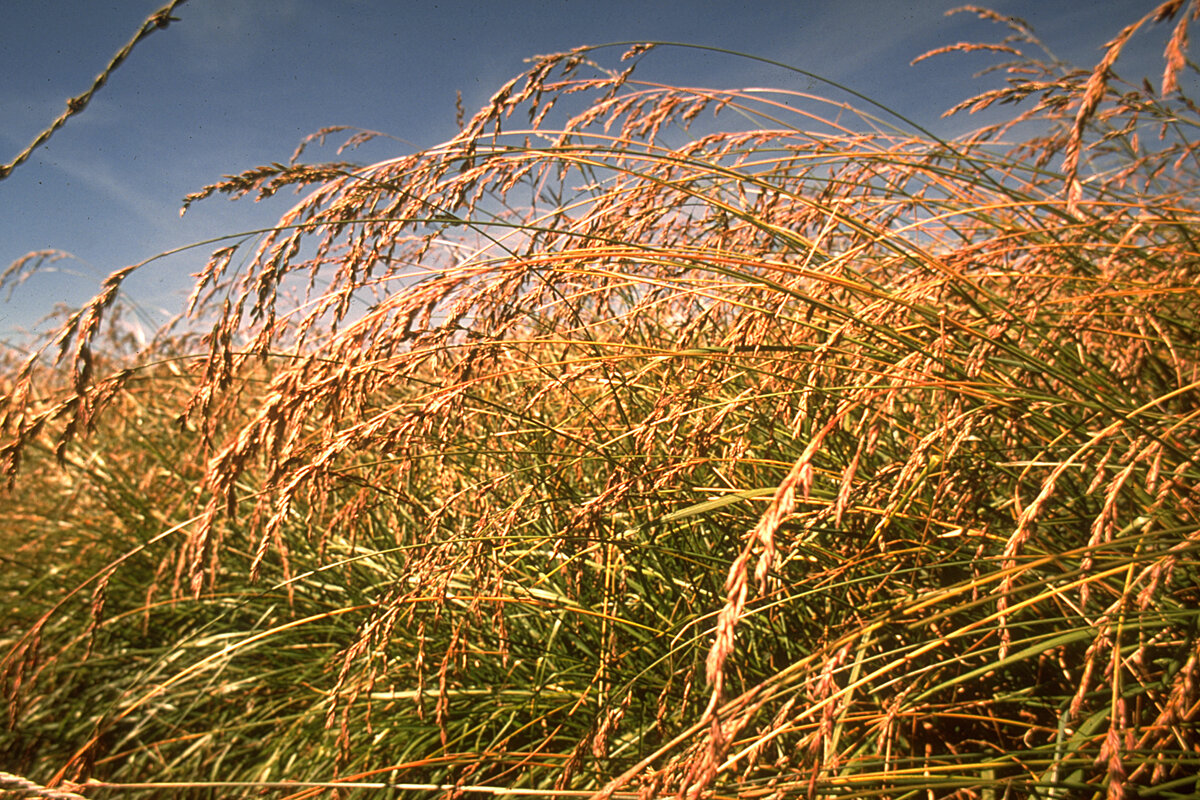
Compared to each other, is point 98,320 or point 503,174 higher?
point 503,174

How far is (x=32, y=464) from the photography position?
11.2 ft

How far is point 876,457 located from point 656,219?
0.84 meters

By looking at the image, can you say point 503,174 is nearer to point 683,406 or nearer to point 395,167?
point 395,167

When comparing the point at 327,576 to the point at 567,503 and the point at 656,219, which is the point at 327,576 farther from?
the point at 656,219

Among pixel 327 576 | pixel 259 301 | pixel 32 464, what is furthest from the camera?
pixel 32 464

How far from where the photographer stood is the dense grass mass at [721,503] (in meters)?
0.96

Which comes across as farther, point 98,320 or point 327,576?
point 327,576

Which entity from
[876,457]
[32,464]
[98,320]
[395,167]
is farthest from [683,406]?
[32,464]

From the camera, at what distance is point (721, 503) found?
1.06 metres

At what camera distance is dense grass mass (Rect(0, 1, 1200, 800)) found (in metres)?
0.96

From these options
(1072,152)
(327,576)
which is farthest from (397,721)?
(1072,152)

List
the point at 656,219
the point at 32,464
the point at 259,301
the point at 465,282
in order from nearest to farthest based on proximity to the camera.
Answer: the point at 259,301 < the point at 465,282 < the point at 656,219 < the point at 32,464

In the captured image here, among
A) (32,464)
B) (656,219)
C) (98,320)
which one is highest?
(32,464)

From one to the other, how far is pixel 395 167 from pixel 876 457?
135 centimetres
